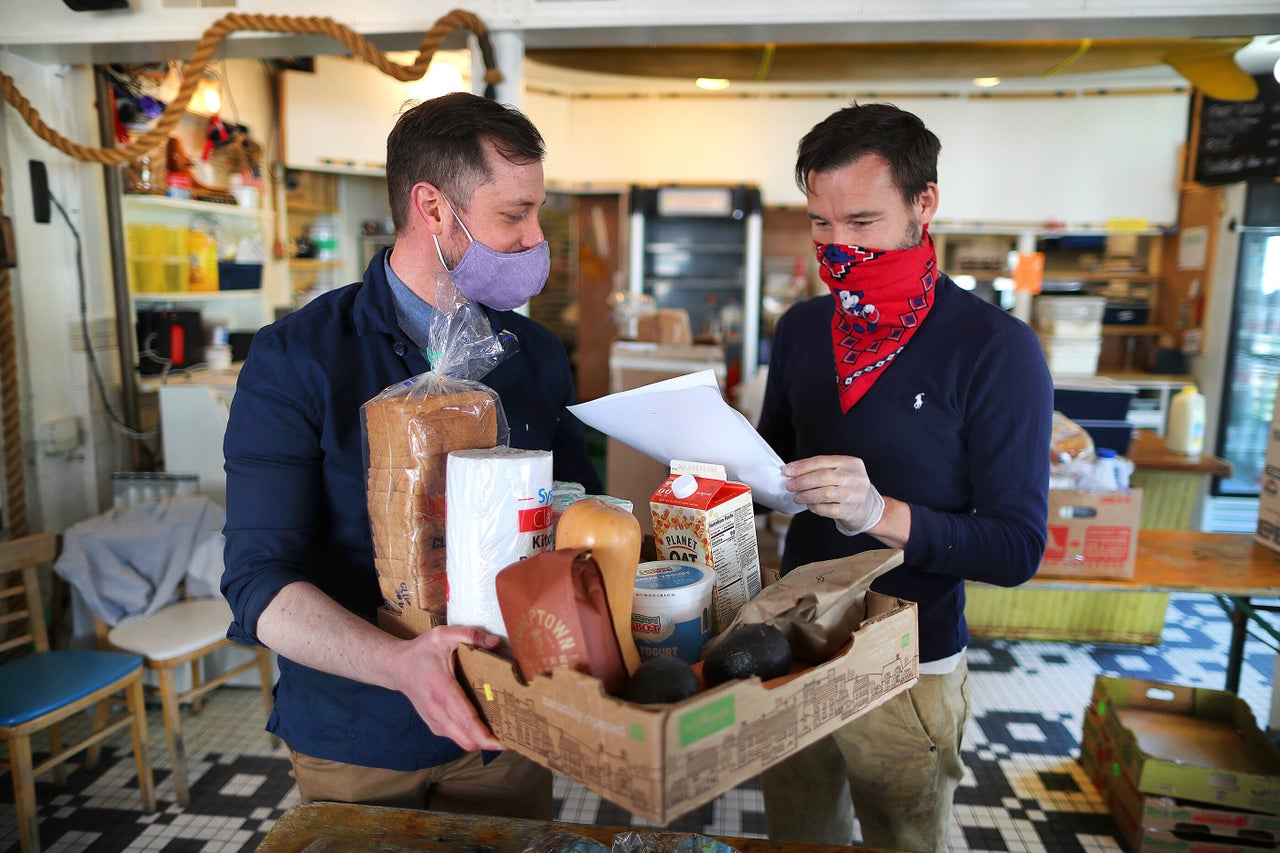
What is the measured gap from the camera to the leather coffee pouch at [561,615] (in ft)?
2.72

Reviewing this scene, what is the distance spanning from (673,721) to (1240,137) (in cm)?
722

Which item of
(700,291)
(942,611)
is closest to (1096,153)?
(700,291)

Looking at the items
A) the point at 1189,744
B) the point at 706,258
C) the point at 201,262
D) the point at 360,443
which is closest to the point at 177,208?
the point at 201,262

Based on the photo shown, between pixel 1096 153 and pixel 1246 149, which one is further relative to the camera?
pixel 1096 153

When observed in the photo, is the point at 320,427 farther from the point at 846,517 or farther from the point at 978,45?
the point at 978,45

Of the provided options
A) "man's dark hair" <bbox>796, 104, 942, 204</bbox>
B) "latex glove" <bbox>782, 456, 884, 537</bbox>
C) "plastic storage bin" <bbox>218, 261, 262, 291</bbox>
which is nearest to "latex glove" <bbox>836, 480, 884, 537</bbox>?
"latex glove" <bbox>782, 456, 884, 537</bbox>

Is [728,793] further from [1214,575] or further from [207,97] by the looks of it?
[207,97]

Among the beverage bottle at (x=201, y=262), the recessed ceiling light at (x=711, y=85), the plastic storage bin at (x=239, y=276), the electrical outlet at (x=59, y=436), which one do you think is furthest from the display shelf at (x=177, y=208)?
the recessed ceiling light at (x=711, y=85)

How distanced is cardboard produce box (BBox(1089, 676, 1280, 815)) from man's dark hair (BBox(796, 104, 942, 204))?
1.95 meters

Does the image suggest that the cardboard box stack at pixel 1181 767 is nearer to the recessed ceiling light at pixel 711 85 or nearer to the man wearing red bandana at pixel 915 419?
the man wearing red bandana at pixel 915 419

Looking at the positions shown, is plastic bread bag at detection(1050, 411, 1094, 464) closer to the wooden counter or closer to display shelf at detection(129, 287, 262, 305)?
the wooden counter

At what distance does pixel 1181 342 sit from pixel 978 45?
3.47m

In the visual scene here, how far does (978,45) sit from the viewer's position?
183 inches

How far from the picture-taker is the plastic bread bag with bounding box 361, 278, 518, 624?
99 centimetres
